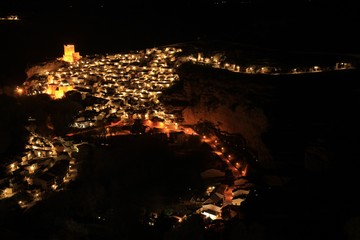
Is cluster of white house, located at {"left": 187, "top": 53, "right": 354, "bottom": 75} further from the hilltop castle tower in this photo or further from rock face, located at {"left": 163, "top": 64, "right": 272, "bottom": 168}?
the hilltop castle tower

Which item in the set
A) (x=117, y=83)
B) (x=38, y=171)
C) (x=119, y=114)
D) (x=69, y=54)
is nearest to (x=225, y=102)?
(x=119, y=114)

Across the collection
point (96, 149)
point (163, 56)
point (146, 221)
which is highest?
point (163, 56)

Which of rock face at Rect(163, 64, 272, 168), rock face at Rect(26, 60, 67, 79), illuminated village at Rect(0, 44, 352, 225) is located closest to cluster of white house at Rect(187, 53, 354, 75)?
illuminated village at Rect(0, 44, 352, 225)

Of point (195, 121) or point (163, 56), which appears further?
point (163, 56)

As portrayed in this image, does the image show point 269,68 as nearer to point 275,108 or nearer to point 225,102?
point 225,102

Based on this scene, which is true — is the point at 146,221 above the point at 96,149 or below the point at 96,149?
below

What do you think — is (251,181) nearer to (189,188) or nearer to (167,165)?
(189,188)

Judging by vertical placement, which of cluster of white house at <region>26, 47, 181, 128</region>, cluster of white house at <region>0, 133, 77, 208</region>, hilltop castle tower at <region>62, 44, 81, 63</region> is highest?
hilltop castle tower at <region>62, 44, 81, 63</region>

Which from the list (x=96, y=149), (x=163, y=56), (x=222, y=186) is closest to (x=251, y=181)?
(x=222, y=186)
